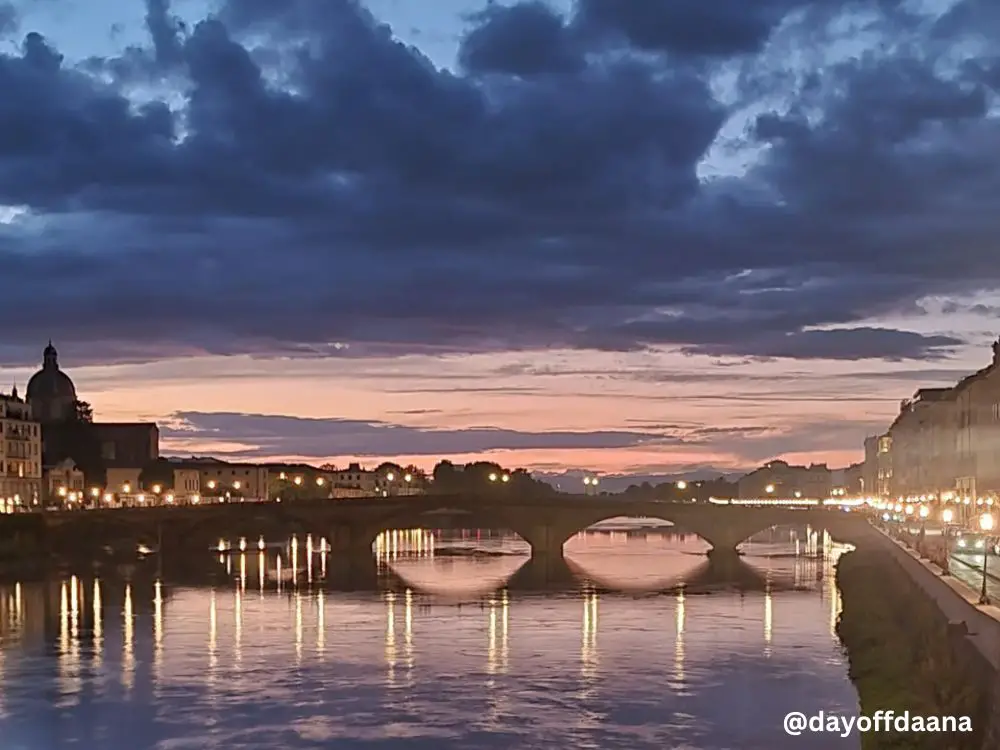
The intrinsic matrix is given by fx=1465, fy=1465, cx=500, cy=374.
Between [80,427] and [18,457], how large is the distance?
26.0m

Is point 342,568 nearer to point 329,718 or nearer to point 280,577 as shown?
point 280,577

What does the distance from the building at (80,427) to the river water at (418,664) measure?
63.4 metres

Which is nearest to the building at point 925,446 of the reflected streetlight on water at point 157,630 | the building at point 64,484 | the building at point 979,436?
the building at point 979,436

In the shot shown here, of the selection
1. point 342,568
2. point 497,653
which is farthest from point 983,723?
point 342,568

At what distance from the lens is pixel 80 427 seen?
452 ft

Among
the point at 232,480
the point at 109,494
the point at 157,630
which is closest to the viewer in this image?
the point at 157,630

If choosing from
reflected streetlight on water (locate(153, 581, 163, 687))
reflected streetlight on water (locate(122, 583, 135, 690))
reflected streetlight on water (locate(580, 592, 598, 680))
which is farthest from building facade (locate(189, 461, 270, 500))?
reflected streetlight on water (locate(580, 592, 598, 680))

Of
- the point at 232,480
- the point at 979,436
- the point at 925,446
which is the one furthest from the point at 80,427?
the point at 979,436

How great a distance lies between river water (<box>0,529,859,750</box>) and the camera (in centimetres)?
3241

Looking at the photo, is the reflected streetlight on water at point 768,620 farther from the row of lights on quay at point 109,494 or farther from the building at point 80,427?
the building at point 80,427

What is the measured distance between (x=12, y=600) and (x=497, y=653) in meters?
28.1

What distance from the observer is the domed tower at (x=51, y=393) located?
147625 mm

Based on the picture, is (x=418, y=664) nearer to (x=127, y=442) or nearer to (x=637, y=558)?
(x=637, y=558)

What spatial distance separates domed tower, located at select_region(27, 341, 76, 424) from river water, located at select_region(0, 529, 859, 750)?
7501cm
